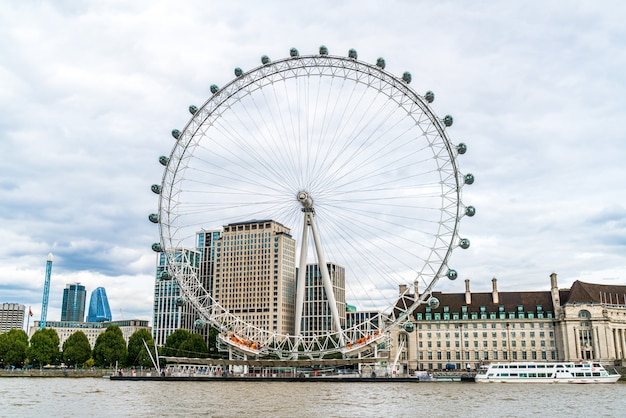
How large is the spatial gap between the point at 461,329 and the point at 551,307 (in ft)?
62.3

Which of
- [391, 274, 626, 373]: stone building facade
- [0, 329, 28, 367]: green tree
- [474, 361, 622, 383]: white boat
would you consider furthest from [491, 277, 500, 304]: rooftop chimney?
[0, 329, 28, 367]: green tree

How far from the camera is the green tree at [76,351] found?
429 ft

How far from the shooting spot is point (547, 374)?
94.6 m

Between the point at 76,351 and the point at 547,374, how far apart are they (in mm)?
91172

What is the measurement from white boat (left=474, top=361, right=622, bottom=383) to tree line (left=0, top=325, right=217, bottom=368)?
5839 cm

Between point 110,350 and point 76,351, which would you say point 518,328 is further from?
point 76,351

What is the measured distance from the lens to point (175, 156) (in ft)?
274

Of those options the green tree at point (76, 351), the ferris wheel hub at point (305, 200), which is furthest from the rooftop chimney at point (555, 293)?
the green tree at point (76, 351)

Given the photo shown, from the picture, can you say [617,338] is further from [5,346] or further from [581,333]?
[5,346]

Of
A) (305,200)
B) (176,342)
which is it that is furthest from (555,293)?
(176,342)

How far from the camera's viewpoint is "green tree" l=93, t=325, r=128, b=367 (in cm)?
13125

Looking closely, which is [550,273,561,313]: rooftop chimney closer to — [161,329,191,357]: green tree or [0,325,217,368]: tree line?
[0,325,217,368]: tree line

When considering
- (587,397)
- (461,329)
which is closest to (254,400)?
(587,397)

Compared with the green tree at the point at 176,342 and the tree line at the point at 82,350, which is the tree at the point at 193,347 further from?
the green tree at the point at 176,342
